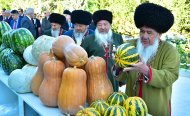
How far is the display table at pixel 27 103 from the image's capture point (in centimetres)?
223

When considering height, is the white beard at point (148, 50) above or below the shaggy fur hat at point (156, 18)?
below

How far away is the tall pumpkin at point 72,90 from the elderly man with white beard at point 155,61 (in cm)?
43

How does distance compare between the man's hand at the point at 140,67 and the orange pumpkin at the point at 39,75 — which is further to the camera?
the orange pumpkin at the point at 39,75

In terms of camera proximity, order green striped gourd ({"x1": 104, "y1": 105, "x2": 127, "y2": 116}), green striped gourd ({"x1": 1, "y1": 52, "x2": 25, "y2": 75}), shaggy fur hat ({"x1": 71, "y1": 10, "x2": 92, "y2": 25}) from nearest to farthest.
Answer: green striped gourd ({"x1": 104, "y1": 105, "x2": 127, "y2": 116}), green striped gourd ({"x1": 1, "y1": 52, "x2": 25, "y2": 75}), shaggy fur hat ({"x1": 71, "y1": 10, "x2": 92, "y2": 25})

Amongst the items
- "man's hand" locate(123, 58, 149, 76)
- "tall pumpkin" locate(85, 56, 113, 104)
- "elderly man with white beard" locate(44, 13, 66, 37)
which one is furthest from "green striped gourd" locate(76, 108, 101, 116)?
"elderly man with white beard" locate(44, 13, 66, 37)

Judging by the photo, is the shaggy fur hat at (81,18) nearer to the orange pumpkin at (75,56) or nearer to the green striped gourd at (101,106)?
the orange pumpkin at (75,56)

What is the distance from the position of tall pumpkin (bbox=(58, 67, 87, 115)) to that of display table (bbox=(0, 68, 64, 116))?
133mm

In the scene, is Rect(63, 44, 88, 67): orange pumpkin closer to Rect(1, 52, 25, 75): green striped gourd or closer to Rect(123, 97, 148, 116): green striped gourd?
Rect(123, 97, 148, 116): green striped gourd

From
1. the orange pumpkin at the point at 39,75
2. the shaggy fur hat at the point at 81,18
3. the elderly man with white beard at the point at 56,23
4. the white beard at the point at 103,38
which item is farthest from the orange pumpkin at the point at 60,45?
the elderly man with white beard at the point at 56,23

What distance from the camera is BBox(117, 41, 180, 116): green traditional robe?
225 cm

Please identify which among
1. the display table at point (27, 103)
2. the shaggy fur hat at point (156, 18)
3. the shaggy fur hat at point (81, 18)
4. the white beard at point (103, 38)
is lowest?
the display table at point (27, 103)

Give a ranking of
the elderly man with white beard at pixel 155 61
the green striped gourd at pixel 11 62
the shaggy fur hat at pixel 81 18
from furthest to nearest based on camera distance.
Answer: the shaggy fur hat at pixel 81 18 < the green striped gourd at pixel 11 62 < the elderly man with white beard at pixel 155 61

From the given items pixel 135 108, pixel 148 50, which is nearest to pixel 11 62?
pixel 148 50

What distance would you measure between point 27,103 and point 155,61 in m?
1.19
